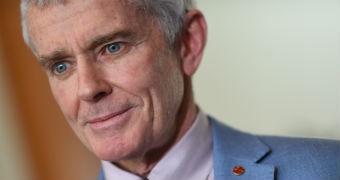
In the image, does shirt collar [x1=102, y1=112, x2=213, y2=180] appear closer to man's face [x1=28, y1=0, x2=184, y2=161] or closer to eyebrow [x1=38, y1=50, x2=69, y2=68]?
man's face [x1=28, y1=0, x2=184, y2=161]

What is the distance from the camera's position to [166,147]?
1456mm

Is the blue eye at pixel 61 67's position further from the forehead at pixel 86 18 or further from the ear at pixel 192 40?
the ear at pixel 192 40

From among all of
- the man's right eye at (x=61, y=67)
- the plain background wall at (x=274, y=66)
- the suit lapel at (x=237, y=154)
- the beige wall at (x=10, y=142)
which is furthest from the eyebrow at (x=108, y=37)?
the beige wall at (x=10, y=142)

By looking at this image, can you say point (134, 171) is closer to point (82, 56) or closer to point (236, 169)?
point (236, 169)

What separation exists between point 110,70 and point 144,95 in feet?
0.38

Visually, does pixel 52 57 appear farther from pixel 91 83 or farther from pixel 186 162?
pixel 186 162

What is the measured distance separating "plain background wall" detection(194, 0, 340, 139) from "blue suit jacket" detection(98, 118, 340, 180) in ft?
1.66

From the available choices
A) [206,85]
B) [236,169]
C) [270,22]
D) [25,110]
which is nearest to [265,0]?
[270,22]

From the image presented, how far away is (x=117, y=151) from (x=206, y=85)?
3.36ft

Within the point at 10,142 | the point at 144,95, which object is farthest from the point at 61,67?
the point at 10,142

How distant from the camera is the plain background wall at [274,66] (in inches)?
76.3

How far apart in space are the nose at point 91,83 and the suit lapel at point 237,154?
0.42m

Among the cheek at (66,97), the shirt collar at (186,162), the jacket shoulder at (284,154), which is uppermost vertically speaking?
the cheek at (66,97)

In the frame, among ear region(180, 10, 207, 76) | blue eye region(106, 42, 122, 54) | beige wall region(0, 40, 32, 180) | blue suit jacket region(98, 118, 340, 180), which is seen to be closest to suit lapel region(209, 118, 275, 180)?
blue suit jacket region(98, 118, 340, 180)
